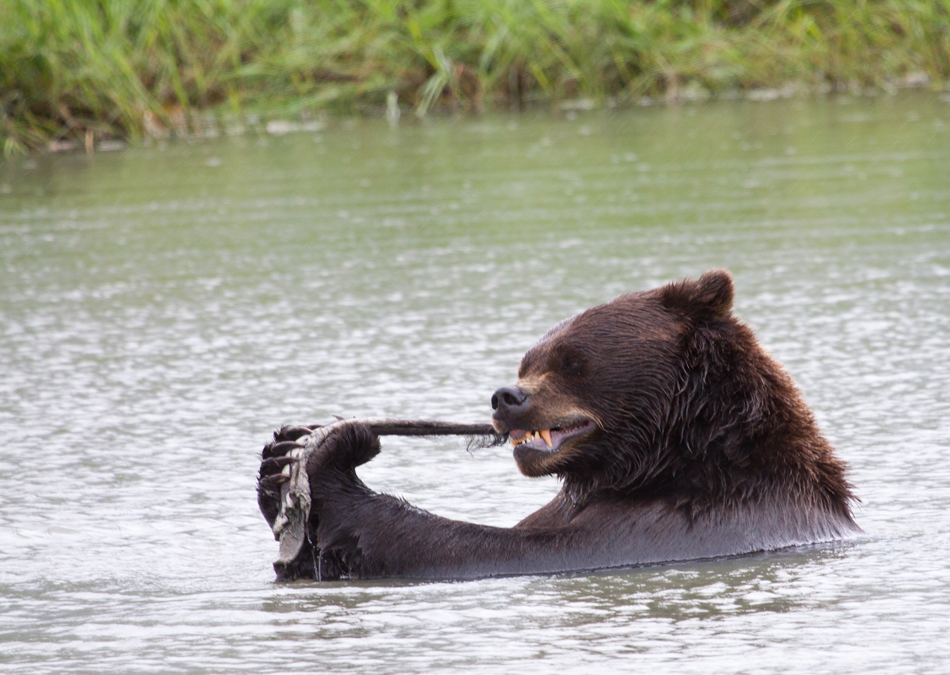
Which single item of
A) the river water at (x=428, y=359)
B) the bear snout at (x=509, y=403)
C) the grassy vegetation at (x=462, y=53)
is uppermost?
the grassy vegetation at (x=462, y=53)

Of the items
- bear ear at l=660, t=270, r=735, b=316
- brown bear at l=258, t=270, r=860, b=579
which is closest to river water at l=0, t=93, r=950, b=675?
brown bear at l=258, t=270, r=860, b=579

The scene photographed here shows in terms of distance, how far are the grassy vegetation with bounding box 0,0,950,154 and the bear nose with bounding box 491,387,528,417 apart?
12.8 metres

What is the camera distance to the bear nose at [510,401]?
4.23 metres

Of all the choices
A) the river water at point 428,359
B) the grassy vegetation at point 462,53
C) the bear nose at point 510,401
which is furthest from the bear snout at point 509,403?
the grassy vegetation at point 462,53

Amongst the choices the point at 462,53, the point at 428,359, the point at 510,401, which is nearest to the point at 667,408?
the point at 510,401

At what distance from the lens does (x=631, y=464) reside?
14.4 feet

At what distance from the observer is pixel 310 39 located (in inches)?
728

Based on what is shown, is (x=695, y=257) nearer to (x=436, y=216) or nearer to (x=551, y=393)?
(x=436, y=216)

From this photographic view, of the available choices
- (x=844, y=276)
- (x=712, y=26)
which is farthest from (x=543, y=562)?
(x=712, y=26)

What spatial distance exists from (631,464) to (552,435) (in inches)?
9.3

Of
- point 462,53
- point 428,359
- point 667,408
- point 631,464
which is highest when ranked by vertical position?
point 462,53

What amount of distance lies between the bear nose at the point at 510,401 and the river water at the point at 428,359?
18.2 inches

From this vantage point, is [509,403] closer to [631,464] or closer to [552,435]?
[552,435]

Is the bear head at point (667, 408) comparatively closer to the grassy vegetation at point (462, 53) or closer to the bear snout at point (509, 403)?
the bear snout at point (509, 403)
